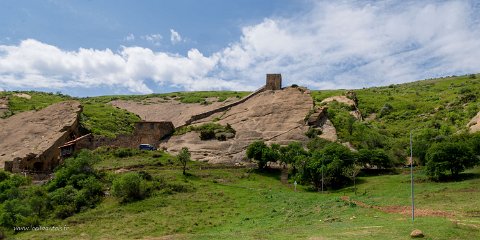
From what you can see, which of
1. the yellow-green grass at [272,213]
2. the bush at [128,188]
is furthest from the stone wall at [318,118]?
the bush at [128,188]

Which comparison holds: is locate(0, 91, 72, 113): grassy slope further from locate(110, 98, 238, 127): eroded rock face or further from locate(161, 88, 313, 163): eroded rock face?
locate(161, 88, 313, 163): eroded rock face

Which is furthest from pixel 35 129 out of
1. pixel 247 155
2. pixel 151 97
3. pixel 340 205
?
pixel 151 97

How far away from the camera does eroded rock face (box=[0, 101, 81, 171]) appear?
7078 centimetres

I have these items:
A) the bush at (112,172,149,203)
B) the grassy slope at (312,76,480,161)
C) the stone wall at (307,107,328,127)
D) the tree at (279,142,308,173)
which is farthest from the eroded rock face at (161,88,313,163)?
the bush at (112,172,149,203)

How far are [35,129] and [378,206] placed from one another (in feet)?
214

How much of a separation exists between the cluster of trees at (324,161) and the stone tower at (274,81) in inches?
1280

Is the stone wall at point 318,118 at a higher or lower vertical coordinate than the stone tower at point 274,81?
lower

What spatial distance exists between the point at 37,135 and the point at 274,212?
5386cm

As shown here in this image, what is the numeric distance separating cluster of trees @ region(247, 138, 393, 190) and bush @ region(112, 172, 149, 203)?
17.3m

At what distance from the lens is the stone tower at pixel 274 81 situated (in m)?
96.5

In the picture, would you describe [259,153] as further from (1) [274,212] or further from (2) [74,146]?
(2) [74,146]

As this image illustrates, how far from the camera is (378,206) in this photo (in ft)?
129

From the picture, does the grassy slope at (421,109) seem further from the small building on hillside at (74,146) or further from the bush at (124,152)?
the small building on hillside at (74,146)

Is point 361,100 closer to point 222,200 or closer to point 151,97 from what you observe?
point 151,97
